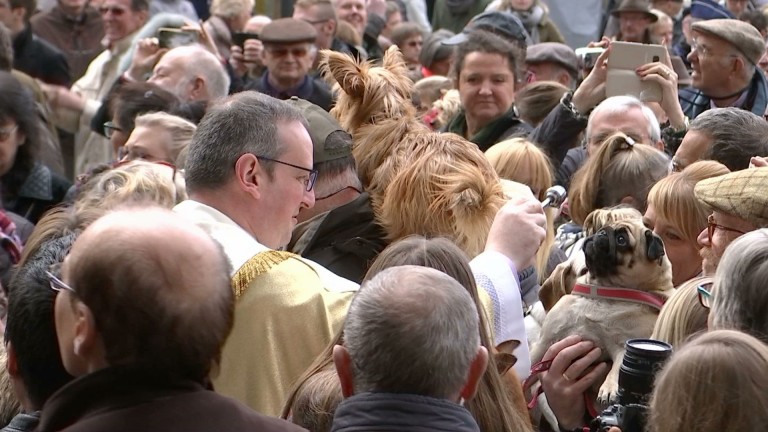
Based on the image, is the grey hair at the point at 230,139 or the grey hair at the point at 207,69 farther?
the grey hair at the point at 207,69

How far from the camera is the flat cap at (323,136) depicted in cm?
457

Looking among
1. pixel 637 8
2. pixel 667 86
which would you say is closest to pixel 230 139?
pixel 667 86

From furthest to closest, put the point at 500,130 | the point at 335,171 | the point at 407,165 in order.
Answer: the point at 500,130, the point at 335,171, the point at 407,165

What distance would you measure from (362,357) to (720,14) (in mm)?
7306

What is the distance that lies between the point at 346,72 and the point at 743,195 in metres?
1.98

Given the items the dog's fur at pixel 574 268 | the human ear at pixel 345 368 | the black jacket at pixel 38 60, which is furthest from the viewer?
the black jacket at pixel 38 60

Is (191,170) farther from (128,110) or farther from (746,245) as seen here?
(128,110)

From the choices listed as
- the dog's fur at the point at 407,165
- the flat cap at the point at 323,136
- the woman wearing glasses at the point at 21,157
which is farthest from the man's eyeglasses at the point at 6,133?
the flat cap at the point at 323,136

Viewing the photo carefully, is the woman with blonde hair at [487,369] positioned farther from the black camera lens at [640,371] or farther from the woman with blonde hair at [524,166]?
the woman with blonde hair at [524,166]

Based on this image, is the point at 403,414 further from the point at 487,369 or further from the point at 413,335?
the point at 487,369

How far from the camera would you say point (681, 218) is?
4305mm

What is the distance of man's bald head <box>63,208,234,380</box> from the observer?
236 centimetres

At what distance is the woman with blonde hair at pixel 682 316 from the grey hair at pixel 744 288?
410 millimetres

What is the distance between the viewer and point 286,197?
3754mm
